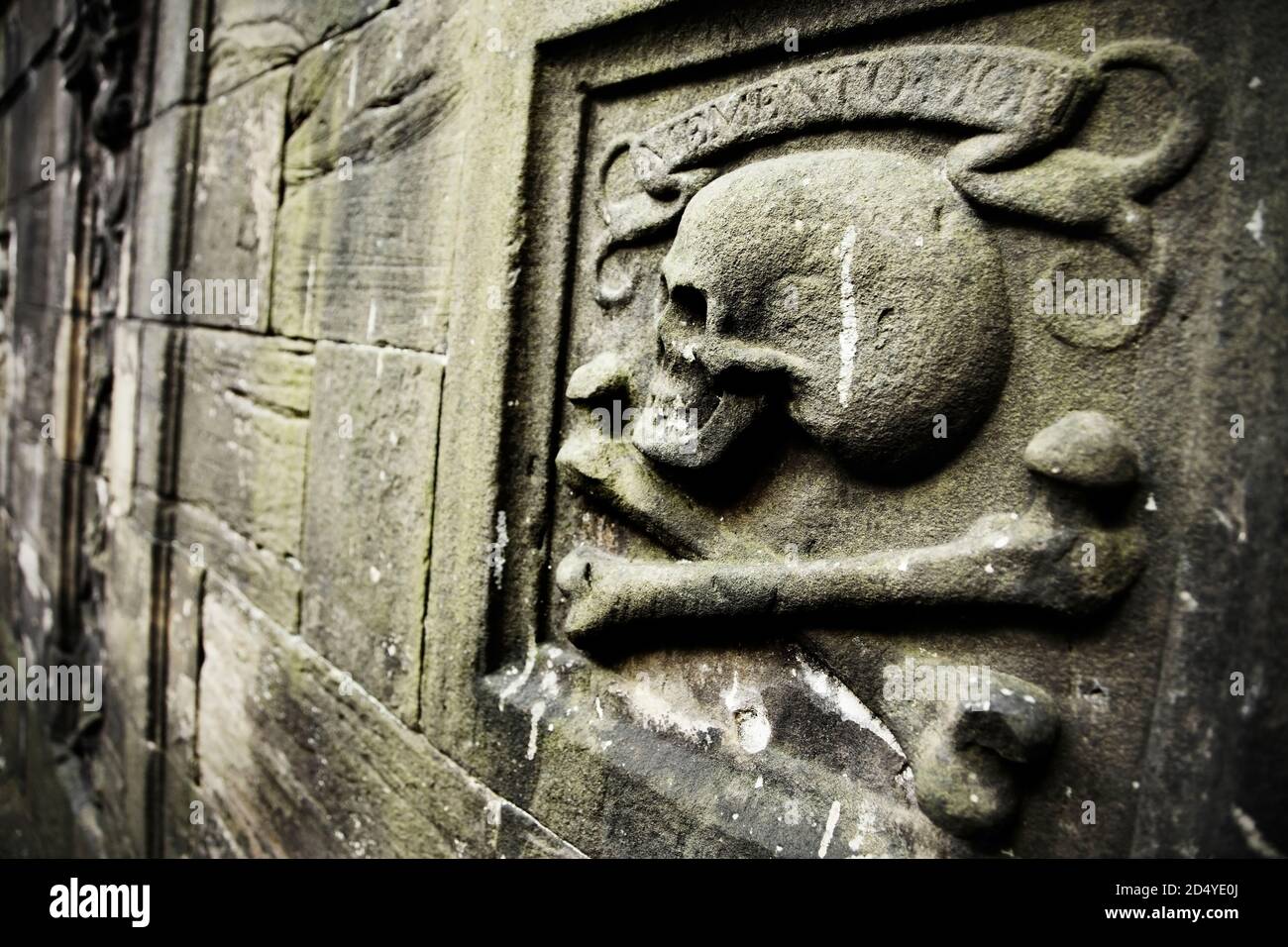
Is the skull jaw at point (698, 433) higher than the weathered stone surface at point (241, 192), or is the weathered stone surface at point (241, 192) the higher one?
the weathered stone surface at point (241, 192)

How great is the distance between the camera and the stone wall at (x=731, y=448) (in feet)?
2.65

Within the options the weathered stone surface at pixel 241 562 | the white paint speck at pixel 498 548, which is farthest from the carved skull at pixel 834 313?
the weathered stone surface at pixel 241 562

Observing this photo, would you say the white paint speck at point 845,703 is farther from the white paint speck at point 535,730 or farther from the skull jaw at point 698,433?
the white paint speck at point 535,730

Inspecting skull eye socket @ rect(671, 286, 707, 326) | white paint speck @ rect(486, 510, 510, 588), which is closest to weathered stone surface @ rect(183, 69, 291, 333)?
white paint speck @ rect(486, 510, 510, 588)

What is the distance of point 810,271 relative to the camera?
1.02 m

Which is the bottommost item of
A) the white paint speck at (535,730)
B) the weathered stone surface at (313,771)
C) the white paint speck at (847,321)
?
the weathered stone surface at (313,771)

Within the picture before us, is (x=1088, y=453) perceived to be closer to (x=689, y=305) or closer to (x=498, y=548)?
(x=689, y=305)

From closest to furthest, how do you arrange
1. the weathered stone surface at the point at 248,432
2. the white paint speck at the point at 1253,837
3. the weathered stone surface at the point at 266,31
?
the white paint speck at the point at 1253,837 → the weathered stone surface at the point at 266,31 → the weathered stone surface at the point at 248,432

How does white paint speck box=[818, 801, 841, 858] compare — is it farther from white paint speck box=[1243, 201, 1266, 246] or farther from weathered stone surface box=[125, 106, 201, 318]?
weathered stone surface box=[125, 106, 201, 318]

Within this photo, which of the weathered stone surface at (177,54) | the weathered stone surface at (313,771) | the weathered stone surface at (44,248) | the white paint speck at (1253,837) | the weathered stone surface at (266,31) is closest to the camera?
the white paint speck at (1253,837)

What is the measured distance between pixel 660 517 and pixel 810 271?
39 cm

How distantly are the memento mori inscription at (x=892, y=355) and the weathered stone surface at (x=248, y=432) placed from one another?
1.02 m

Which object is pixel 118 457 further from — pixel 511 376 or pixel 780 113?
pixel 780 113

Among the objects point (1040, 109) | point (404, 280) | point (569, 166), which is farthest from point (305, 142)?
point (1040, 109)
